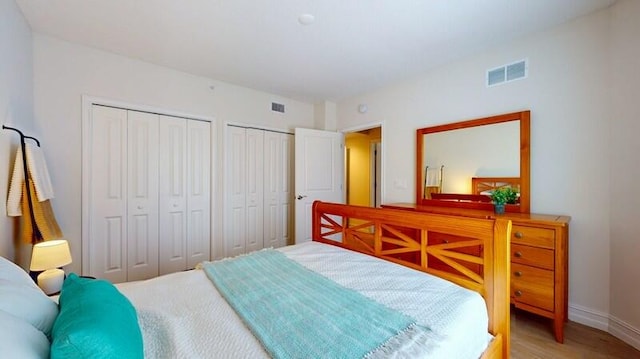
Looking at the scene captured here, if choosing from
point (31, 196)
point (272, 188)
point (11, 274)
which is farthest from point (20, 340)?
point (272, 188)

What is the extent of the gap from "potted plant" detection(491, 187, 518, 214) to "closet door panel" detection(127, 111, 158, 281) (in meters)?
3.45

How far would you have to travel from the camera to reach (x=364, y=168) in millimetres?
5559

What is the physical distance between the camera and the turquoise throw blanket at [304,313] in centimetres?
84

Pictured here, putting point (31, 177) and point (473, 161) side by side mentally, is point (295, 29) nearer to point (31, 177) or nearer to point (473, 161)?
point (473, 161)

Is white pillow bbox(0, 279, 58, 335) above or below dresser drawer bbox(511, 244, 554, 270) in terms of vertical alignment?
above

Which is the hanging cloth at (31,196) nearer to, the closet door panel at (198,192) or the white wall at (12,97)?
the white wall at (12,97)

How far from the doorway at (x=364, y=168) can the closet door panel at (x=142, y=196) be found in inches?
134

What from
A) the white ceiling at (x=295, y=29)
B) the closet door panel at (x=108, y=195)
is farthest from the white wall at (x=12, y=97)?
the closet door panel at (x=108, y=195)

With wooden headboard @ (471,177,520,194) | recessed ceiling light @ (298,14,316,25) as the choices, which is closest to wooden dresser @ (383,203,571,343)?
wooden headboard @ (471,177,520,194)

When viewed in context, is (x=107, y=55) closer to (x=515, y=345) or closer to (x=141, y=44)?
(x=141, y=44)

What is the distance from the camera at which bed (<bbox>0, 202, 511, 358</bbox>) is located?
78 cm

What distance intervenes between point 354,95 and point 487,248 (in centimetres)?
307

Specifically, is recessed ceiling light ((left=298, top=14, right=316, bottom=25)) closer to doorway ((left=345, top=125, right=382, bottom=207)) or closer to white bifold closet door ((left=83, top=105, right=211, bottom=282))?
white bifold closet door ((left=83, top=105, right=211, bottom=282))

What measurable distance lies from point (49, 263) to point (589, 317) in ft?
12.7
